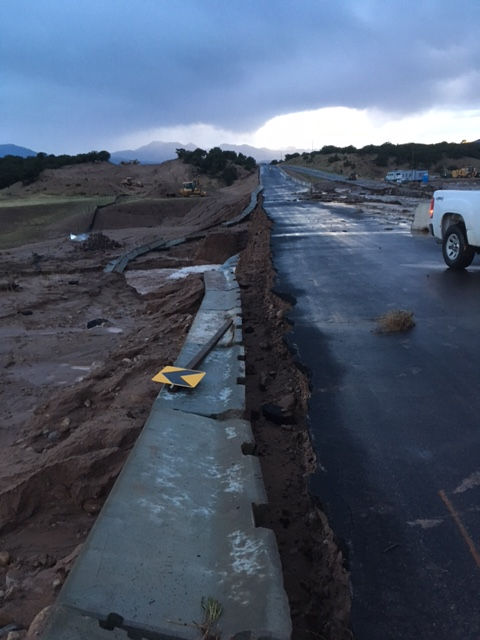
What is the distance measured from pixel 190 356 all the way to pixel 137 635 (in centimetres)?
484

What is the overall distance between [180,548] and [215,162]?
94.2 meters

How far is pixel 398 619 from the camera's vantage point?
2.94 m

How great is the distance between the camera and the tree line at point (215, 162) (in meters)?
88.1

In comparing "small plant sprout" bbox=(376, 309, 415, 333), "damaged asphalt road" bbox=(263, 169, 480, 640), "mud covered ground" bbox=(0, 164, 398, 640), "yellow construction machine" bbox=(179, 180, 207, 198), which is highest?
"yellow construction machine" bbox=(179, 180, 207, 198)

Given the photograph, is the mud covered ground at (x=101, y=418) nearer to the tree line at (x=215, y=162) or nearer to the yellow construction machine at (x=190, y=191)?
the yellow construction machine at (x=190, y=191)

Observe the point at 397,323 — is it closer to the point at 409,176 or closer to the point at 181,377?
the point at 181,377

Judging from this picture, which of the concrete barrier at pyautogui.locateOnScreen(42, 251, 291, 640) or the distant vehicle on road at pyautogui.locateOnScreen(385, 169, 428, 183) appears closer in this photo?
the concrete barrier at pyautogui.locateOnScreen(42, 251, 291, 640)

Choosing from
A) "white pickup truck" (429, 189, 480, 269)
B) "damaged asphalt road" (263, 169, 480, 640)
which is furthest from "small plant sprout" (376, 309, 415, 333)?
"white pickup truck" (429, 189, 480, 269)

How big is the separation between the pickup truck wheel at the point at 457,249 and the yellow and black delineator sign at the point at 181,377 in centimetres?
718

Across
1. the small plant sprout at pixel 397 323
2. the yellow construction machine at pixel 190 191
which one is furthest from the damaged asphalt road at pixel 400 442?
the yellow construction machine at pixel 190 191

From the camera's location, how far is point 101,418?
6.48 metres

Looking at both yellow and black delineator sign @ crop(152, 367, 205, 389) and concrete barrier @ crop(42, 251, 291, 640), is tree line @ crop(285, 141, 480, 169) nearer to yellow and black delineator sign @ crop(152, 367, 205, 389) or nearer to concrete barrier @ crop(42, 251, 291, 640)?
yellow and black delineator sign @ crop(152, 367, 205, 389)

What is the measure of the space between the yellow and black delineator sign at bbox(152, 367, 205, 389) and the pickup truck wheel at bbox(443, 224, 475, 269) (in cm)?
718

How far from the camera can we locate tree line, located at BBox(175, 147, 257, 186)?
88.1 meters
